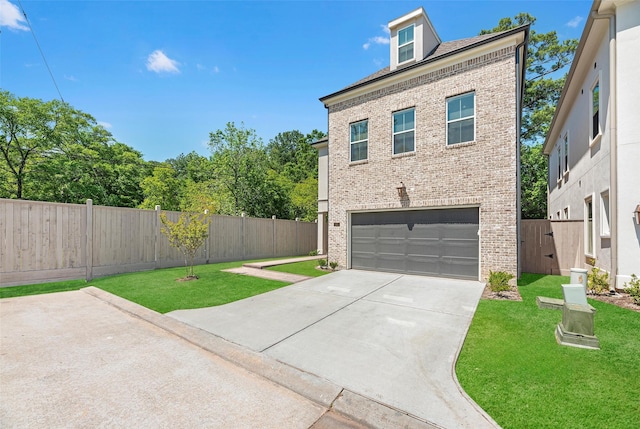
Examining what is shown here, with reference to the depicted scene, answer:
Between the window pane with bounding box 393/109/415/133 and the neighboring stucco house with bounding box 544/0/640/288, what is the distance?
15.9 ft

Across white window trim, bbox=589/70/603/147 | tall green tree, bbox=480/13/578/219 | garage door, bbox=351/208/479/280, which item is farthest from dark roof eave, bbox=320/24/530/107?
tall green tree, bbox=480/13/578/219

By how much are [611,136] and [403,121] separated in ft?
17.7

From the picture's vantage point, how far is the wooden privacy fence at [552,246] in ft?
30.7

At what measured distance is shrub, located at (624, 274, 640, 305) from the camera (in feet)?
18.7

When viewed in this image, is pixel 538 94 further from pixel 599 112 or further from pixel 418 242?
pixel 418 242

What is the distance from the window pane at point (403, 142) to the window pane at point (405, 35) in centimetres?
365

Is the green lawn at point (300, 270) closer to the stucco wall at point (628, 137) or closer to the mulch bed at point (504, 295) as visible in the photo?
the mulch bed at point (504, 295)

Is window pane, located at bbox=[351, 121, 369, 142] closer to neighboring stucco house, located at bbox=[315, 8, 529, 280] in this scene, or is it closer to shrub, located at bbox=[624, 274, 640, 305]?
neighboring stucco house, located at bbox=[315, 8, 529, 280]

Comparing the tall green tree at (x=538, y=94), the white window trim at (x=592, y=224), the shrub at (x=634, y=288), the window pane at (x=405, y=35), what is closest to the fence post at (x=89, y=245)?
the window pane at (x=405, y=35)

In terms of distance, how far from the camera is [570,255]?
944 cm

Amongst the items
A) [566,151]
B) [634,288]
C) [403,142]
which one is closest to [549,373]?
[634,288]

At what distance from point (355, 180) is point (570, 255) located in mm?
7662

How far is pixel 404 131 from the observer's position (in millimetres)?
10039

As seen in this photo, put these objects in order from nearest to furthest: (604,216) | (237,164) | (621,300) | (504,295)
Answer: (621,300) < (504,295) < (604,216) < (237,164)
